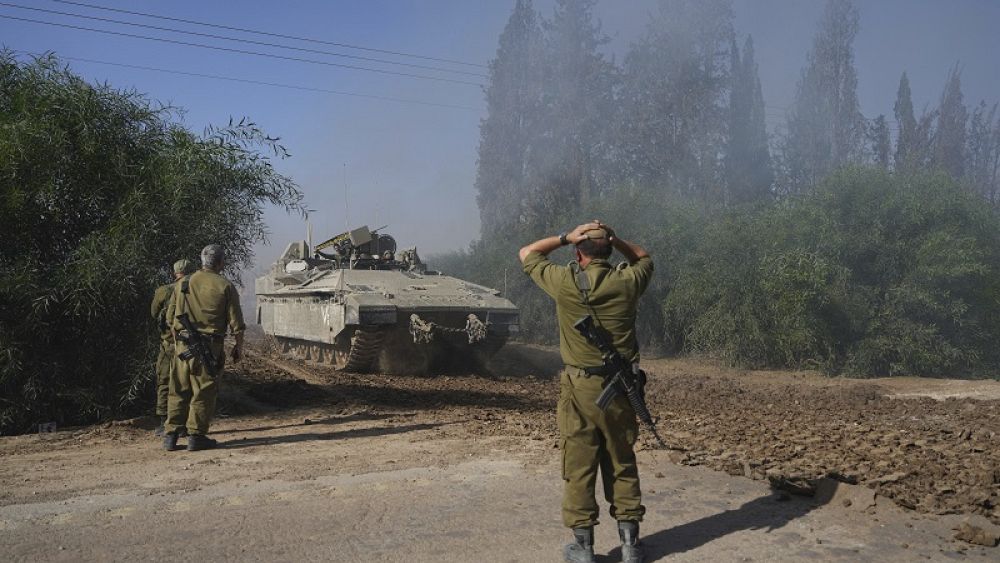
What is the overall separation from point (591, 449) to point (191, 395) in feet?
13.2

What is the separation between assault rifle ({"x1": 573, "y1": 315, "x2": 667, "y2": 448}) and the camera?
3605 mm

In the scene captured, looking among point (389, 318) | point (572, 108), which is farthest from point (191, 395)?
point (572, 108)

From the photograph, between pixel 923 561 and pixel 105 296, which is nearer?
pixel 923 561

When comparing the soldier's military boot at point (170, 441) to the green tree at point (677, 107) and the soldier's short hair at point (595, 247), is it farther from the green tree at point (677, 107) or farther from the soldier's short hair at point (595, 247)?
the green tree at point (677, 107)

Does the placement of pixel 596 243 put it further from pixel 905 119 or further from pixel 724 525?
pixel 905 119

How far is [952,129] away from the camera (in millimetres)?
40719

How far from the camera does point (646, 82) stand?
95.1ft

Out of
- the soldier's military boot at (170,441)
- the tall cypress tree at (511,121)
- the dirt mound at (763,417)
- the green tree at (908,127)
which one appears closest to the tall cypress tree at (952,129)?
the green tree at (908,127)

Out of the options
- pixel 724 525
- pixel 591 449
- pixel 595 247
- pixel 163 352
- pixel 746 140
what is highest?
pixel 746 140

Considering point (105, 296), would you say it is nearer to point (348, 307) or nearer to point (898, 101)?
point (348, 307)

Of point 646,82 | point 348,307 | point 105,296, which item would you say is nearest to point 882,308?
point 348,307

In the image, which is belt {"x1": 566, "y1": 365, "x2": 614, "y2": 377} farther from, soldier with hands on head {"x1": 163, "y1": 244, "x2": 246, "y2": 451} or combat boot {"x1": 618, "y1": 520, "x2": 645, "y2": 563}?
soldier with hands on head {"x1": 163, "y1": 244, "x2": 246, "y2": 451}

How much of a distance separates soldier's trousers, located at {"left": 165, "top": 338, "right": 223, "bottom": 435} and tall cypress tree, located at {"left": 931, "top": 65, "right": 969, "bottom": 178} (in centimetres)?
3861

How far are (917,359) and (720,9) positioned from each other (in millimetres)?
18570
